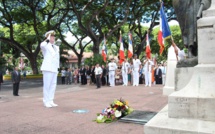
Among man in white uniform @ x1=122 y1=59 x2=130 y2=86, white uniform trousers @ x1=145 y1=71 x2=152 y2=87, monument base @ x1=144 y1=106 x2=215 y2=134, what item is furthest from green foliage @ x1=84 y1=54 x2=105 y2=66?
monument base @ x1=144 y1=106 x2=215 y2=134

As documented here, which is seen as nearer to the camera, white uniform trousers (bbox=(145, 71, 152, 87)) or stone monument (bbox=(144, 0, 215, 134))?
stone monument (bbox=(144, 0, 215, 134))

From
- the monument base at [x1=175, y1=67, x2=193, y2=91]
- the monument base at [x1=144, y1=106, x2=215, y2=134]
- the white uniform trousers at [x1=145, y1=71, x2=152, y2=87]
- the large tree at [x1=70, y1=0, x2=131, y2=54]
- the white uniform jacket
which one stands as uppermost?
the large tree at [x1=70, y1=0, x2=131, y2=54]

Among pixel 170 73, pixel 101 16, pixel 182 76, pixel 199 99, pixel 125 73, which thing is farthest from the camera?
pixel 101 16

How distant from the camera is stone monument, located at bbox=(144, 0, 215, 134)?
135 inches

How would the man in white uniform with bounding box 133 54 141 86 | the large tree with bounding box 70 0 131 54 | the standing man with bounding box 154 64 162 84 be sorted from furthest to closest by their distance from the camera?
the large tree with bounding box 70 0 131 54
the standing man with bounding box 154 64 162 84
the man in white uniform with bounding box 133 54 141 86

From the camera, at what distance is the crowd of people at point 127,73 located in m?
16.6

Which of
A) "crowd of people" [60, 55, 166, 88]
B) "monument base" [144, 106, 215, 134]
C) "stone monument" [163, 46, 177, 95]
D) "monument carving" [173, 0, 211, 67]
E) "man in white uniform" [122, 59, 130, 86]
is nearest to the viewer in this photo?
"monument base" [144, 106, 215, 134]

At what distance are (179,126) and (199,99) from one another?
489 millimetres

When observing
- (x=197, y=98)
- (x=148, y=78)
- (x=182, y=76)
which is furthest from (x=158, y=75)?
(x=197, y=98)

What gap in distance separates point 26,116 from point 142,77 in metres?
13.7

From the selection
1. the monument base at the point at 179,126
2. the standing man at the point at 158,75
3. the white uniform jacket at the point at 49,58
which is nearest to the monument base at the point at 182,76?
the monument base at the point at 179,126

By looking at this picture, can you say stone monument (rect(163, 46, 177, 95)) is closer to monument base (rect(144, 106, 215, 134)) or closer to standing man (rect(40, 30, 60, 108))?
standing man (rect(40, 30, 60, 108))

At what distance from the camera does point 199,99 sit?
3.52 metres

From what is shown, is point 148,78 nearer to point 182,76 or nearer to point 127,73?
point 127,73
